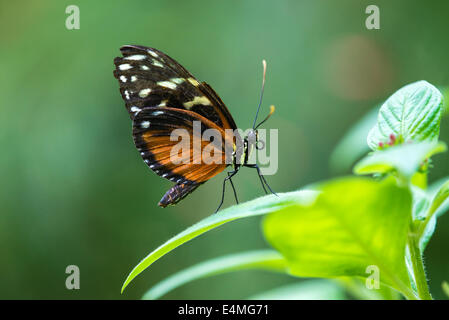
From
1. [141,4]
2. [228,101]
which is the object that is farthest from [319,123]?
[141,4]

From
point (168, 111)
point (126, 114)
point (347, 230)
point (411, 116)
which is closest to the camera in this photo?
point (347, 230)

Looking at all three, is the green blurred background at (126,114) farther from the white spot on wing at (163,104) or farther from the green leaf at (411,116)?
the green leaf at (411,116)

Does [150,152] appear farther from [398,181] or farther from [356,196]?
[356,196]

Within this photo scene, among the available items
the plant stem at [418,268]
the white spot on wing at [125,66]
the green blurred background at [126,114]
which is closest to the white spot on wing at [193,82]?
the white spot on wing at [125,66]

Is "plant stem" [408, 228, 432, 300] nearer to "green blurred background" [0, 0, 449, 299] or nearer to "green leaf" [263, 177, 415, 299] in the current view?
"green leaf" [263, 177, 415, 299]

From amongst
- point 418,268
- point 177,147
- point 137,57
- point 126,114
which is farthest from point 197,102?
point 126,114

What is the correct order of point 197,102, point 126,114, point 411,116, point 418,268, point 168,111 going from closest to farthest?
point 418,268
point 411,116
point 168,111
point 197,102
point 126,114

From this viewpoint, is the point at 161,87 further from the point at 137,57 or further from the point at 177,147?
the point at 177,147
